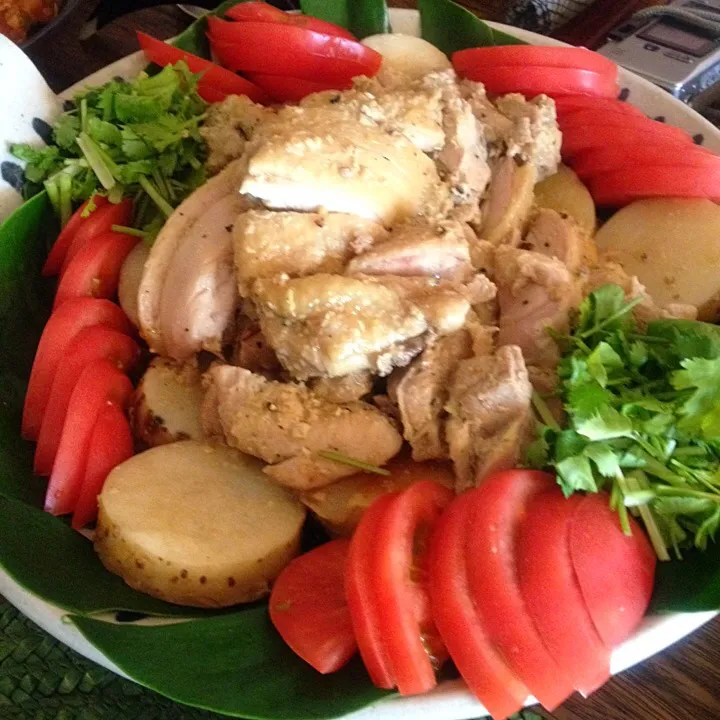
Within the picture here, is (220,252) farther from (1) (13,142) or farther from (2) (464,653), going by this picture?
(2) (464,653)

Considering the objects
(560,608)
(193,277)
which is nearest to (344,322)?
(193,277)

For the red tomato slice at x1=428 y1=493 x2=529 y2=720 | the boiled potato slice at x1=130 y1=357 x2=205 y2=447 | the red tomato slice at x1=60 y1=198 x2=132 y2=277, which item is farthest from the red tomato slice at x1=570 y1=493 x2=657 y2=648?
the red tomato slice at x1=60 y1=198 x2=132 y2=277

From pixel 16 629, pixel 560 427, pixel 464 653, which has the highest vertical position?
pixel 560 427

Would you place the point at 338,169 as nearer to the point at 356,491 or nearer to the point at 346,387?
the point at 346,387

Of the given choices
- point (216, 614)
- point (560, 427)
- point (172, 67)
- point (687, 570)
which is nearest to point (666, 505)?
point (687, 570)

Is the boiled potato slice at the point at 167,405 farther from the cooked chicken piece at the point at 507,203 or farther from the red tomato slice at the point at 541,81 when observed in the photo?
the red tomato slice at the point at 541,81

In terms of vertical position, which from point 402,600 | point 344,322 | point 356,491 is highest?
point 344,322
